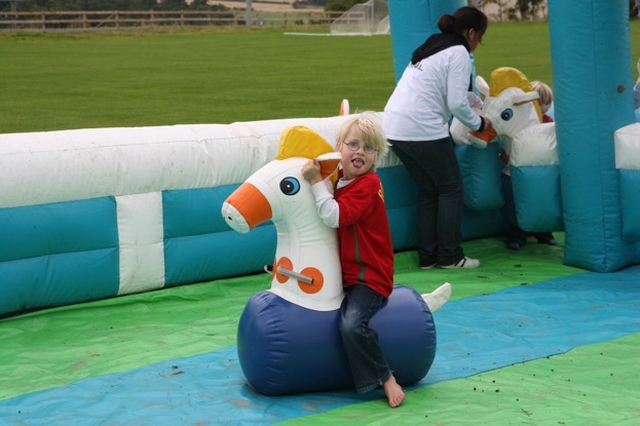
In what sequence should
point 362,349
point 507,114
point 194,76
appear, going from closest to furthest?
1. point 362,349
2. point 507,114
3. point 194,76

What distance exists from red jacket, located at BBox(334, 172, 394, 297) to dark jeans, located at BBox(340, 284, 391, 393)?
4.3 inches

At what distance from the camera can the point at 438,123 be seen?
206 inches

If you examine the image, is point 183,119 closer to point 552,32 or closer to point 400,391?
point 552,32

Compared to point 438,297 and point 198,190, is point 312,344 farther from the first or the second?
point 198,190

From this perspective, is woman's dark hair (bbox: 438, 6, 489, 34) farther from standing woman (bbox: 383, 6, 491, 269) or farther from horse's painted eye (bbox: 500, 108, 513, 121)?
horse's painted eye (bbox: 500, 108, 513, 121)

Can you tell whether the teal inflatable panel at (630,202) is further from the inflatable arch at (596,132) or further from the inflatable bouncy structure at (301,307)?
the inflatable bouncy structure at (301,307)

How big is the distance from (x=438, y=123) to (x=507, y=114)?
1.54 feet

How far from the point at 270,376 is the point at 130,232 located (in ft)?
5.00

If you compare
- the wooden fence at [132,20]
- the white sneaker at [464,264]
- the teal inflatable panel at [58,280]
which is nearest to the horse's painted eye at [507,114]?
the white sneaker at [464,264]

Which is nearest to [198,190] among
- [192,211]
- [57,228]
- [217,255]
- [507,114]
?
[192,211]

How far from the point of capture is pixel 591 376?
3.68 meters

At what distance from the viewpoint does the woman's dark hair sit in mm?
5203

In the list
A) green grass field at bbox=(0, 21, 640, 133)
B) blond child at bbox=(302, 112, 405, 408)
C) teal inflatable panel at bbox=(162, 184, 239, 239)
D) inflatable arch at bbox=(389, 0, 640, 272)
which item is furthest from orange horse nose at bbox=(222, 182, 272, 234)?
green grass field at bbox=(0, 21, 640, 133)

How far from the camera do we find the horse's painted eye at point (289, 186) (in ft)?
11.1
